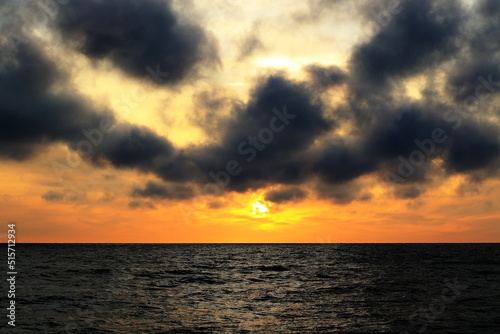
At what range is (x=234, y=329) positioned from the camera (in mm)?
27547

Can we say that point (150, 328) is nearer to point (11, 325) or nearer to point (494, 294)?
point (11, 325)

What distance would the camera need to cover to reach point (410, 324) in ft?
93.5

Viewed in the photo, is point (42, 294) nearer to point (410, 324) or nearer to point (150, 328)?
point (150, 328)

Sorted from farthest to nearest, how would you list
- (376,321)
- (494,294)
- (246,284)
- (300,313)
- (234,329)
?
(246,284), (494,294), (300,313), (376,321), (234,329)

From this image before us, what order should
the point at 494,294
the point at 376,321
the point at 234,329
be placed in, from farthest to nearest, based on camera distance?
1. the point at 494,294
2. the point at 376,321
3. the point at 234,329

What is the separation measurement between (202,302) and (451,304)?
23.1 meters

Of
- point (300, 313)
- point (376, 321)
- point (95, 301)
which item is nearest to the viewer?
point (376, 321)

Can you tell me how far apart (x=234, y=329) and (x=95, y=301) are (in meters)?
18.3

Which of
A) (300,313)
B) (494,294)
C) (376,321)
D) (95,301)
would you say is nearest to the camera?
(376,321)

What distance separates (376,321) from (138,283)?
3672 centimetres

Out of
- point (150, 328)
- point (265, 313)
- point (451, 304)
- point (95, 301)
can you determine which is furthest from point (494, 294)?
point (95, 301)

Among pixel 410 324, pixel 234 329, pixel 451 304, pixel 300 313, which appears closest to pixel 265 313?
pixel 300 313

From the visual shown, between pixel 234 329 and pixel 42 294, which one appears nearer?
pixel 234 329

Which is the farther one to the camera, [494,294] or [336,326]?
[494,294]
